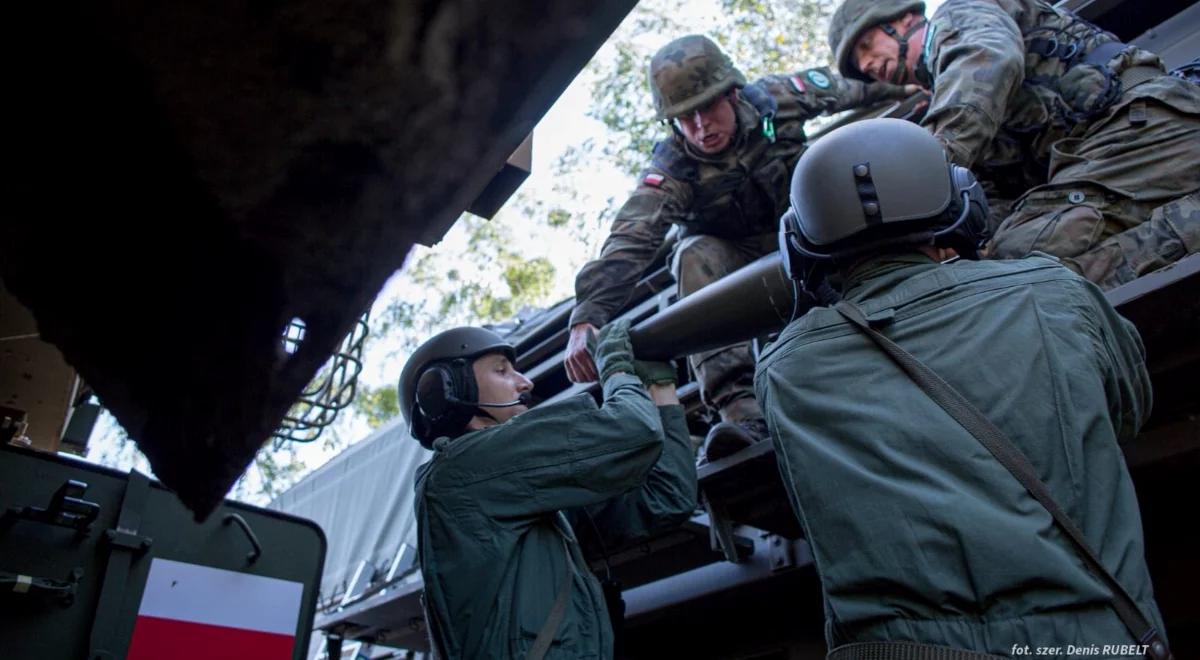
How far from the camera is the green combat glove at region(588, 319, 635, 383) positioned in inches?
122

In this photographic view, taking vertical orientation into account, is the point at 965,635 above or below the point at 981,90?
below

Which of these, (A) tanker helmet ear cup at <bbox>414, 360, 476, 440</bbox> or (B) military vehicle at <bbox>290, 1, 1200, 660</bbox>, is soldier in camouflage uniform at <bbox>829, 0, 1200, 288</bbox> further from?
(A) tanker helmet ear cup at <bbox>414, 360, 476, 440</bbox>

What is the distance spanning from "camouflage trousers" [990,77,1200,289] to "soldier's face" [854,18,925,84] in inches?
36.4

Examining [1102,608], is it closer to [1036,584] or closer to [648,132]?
[1036,584]

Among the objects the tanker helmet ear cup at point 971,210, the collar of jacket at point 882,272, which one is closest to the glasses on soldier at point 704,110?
the tanker helmet ear cup at point 971,210

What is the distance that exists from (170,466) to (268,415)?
11.8 inches

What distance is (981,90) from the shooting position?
2.82 metres

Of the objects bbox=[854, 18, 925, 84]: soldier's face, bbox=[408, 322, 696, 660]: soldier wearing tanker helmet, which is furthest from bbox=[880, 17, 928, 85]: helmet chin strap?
bbox=[408, 322, 696, 660]: soldier wearing tanker helmet

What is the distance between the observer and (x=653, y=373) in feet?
10.5

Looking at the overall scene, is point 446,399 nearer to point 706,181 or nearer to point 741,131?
point 706,181

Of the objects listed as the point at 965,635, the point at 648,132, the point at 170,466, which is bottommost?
the point at 965,635

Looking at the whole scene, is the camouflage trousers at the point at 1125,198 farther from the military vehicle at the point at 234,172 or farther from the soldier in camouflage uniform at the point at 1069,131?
the military vehicle at the point at 234,172

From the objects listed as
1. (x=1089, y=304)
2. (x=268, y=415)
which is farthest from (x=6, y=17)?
(x=1089, y=304)

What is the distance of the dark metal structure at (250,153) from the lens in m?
0.97
